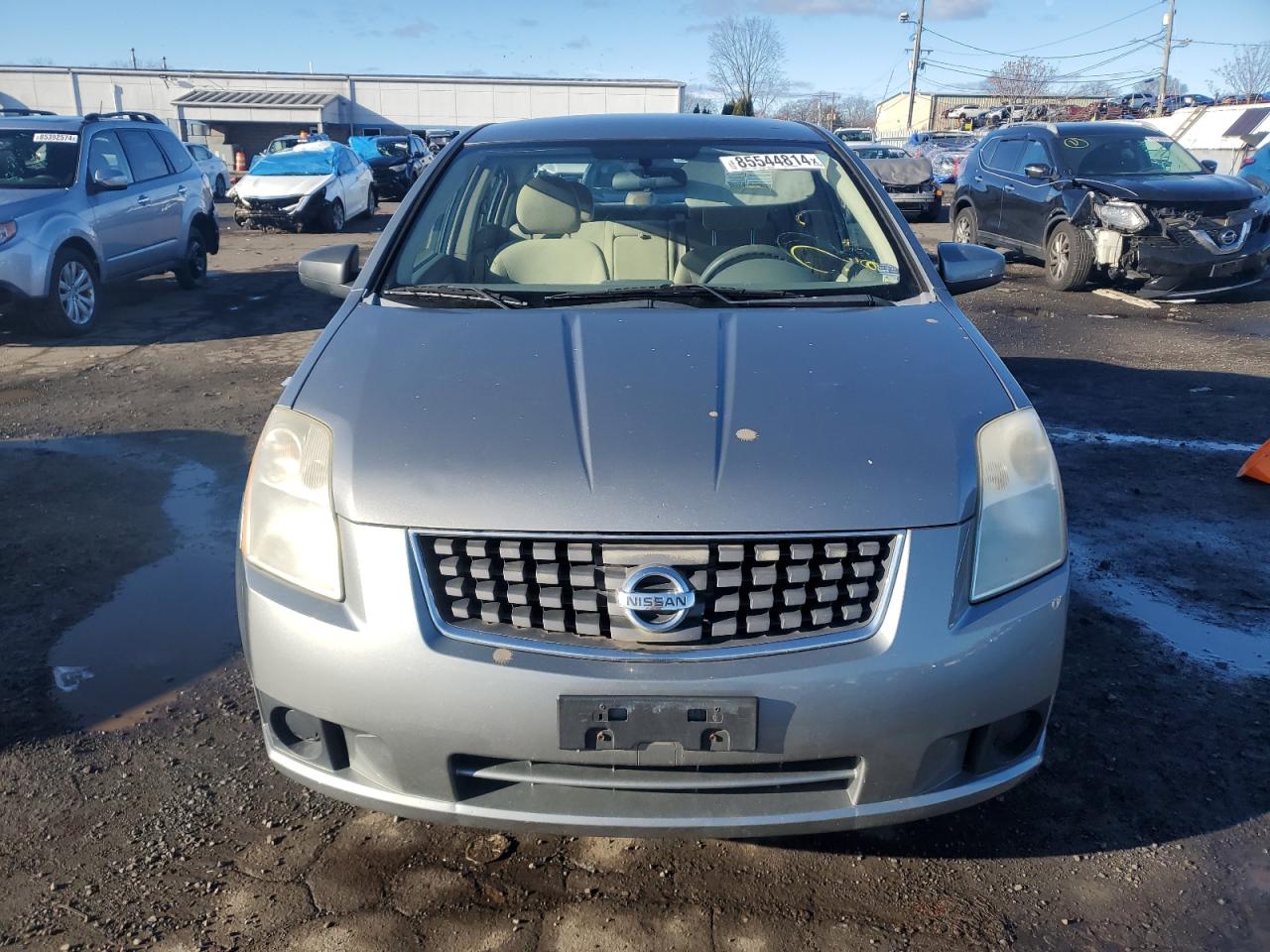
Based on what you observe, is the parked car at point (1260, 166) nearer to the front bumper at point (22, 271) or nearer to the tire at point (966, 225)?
the tire at point (966, 225)

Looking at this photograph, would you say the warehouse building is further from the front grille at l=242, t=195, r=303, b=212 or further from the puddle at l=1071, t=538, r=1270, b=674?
the puddle at l=1071, t=538, r=1270, b=674

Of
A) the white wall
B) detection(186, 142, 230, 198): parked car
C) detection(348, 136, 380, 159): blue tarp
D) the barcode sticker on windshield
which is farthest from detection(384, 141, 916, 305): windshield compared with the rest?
the white wall

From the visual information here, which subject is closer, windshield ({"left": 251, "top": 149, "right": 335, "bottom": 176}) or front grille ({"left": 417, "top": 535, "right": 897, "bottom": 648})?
front grille ({"left": 417, "top": 535, "right": 897, "bottom": 648})

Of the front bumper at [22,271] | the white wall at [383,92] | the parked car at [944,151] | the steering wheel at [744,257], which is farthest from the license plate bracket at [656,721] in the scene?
the white wall at [383,92]

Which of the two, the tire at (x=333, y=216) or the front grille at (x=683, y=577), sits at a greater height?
the front grille at (x=683, y=577)

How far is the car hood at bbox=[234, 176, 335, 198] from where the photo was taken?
53.1 ft

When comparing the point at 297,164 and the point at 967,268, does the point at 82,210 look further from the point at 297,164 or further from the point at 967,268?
the point at 297,164

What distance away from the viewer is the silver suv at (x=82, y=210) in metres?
7.90

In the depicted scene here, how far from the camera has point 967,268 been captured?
11.6 ft

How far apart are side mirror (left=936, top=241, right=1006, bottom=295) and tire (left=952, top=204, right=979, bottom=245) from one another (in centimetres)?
951

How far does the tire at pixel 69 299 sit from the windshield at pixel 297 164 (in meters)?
8.40

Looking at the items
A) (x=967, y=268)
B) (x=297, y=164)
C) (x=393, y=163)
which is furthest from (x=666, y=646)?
(x=393, y=163)

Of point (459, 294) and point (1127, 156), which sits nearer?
point (459, 294)

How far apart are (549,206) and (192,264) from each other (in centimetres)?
866
